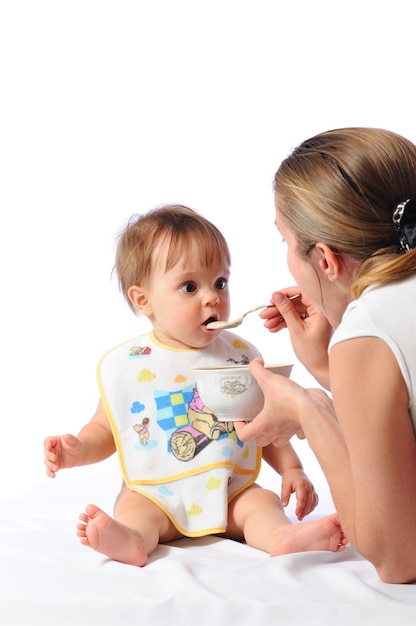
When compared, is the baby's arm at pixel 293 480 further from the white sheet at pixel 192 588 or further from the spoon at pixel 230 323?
the spoon at pixel 230 323

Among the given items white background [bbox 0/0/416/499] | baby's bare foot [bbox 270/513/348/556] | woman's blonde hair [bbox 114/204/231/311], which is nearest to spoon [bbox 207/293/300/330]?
woman's blonde hair [bbox 114/204/231/311]

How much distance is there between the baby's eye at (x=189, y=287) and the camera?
2.21 metres

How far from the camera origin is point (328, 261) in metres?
1.64

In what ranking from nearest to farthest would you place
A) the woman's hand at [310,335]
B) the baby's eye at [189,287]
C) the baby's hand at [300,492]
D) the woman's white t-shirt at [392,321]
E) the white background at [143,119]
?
the woman's white t-shirt at [392,321] → the woman's hand at [310,335] → the baby's hand at [300,492] → the baby's eye at [189,287] → the white background at [143,119]

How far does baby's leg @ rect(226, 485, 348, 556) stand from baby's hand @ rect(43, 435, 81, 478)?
16.2 inches

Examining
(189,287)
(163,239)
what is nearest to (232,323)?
(189,287)


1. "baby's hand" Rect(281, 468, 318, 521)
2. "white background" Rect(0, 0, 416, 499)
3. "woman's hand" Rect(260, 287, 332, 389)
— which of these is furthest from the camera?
"white background" Rect(0, 0, 416, 499)

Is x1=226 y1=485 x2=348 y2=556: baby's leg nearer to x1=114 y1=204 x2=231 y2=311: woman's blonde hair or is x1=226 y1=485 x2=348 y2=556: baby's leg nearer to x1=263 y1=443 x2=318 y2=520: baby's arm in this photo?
x1=263 y1=443 x2=318 y2=520: baby's arm

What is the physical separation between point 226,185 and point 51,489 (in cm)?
164

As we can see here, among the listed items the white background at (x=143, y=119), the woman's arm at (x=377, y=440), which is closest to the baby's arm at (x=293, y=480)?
the woman's arm at (x=377, y=440)

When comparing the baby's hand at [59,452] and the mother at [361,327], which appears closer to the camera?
the mother at [361,327]

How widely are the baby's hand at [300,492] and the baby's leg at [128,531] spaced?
29 centimetres

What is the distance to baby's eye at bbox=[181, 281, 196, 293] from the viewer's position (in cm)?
221

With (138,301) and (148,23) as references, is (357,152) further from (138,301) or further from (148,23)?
(148,23)
